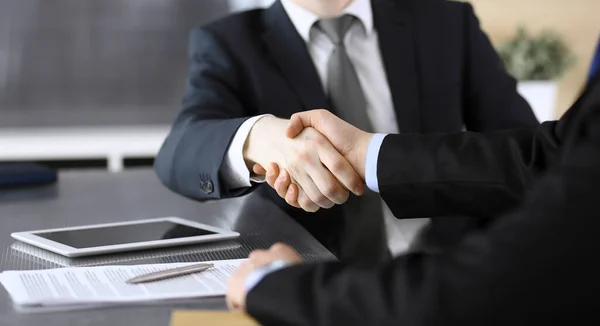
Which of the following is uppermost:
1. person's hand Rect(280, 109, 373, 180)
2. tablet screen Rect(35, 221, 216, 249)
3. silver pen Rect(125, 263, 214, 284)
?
person's hand Rect(280, 109, 373, 180)

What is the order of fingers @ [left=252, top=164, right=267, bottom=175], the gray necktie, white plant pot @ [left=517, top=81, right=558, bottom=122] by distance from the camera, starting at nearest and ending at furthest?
fingers @ [left=252, top=164, right=267, bottom=175], the gray necktie, white plant pot @ [left=517, top=81, right=558, bottom=122]

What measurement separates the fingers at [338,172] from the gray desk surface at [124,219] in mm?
83

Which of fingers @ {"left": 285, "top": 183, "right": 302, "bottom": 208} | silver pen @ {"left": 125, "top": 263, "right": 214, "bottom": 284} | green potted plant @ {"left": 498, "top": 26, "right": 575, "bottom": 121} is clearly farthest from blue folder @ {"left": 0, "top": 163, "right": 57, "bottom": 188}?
green potted plant @ {"left": 498, "top": 26, "right": 575, "bottom": 121}

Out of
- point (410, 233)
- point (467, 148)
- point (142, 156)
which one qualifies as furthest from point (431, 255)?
point (142, 156)

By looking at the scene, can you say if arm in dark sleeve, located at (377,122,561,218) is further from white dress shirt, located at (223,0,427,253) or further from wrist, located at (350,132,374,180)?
white dress shirt, located at (223,0,427,253)

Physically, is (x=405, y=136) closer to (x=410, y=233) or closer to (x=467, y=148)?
(x=467, y=148)

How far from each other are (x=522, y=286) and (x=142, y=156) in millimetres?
3152

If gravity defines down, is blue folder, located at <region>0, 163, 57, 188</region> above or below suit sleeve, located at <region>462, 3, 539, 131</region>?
below

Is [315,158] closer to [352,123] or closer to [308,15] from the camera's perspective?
[352,123]

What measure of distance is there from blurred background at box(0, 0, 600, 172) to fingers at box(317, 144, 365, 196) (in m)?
2.38

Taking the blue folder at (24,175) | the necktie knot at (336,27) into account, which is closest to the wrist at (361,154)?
the necktie knot at (336,27)

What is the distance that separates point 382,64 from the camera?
194cm

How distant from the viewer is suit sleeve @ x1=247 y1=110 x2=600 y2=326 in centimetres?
69

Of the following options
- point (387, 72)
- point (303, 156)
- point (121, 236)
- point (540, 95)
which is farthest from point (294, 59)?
point (540, 95)
